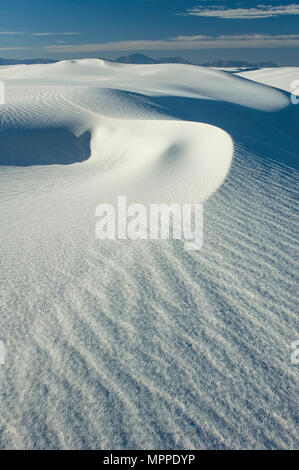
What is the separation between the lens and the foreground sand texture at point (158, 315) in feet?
7.44

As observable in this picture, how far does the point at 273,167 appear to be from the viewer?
5.70 m

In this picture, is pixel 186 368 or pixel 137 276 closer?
pixel 186 368

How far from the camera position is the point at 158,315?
9.88ft

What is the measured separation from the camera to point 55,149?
951 cm

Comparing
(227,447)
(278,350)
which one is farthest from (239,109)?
(227,447)

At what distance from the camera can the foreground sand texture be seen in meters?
2.27

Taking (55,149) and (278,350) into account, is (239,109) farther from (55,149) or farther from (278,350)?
(278,350)

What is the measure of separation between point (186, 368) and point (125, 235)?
1.91m

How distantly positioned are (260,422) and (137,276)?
1605mm

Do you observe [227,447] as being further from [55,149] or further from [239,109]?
[239,109]
